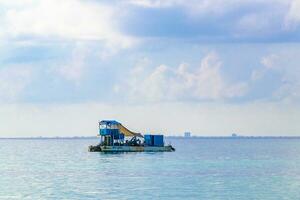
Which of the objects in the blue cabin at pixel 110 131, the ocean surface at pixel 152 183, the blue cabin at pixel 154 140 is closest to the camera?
the ocean surface at pixel 152 183

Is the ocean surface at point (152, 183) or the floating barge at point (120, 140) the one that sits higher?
the floating barge at point (120, 140)

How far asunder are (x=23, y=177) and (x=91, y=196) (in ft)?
101

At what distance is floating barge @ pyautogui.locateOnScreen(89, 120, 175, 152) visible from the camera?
165125 mm

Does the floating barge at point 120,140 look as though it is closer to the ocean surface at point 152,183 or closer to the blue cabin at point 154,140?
the blue cabin at point 154,140

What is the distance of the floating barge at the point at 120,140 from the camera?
542 feet

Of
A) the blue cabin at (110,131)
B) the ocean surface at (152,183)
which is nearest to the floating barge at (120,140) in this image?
the blue cabin at (110,131)

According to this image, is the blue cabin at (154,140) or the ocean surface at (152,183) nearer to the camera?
the ocean surface at (152,183)

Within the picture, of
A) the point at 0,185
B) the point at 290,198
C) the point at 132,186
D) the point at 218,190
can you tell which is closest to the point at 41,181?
the point at 0,185

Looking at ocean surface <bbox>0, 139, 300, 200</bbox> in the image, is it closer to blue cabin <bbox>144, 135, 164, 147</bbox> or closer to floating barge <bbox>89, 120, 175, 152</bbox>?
floating barge <bbox>89, 120, 175, 152</bbox>

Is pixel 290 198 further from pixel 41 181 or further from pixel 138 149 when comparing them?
pixel 138 149

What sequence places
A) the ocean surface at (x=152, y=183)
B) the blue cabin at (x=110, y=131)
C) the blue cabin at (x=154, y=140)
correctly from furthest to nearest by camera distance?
the blue cabin at (x=154, y=140)
the blue cabin at (x=110, y=131)
the ocean surface at (x=152, y=183)

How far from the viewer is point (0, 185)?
9181 cm

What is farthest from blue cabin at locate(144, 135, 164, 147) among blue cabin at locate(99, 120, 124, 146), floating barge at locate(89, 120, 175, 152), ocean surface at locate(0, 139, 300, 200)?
ocean surface at locate(0, 139, 300, 200)

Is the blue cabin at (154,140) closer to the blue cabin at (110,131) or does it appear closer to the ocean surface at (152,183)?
the blue cabin at (110,131)
